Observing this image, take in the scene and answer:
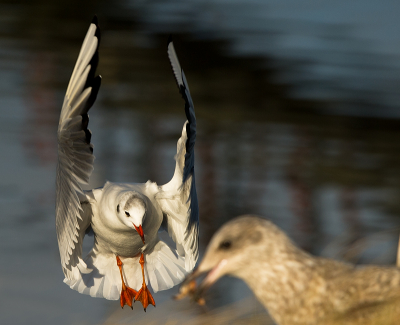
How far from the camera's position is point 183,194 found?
11.8ft

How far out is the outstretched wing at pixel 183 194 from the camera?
3396 mm

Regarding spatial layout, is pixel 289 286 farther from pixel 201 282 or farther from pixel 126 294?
pixel 126 294

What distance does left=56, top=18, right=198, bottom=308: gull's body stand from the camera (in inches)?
128

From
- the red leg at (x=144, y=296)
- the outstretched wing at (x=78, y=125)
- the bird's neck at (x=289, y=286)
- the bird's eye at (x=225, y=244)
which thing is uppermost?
the outstretched wing at (x=78, y=125)

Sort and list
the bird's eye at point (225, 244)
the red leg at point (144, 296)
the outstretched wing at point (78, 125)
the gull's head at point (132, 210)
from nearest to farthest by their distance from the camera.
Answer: the bird's eye at point (225, 244)
the outstretched wing at point (78, 125)
the gull's head at point (132, 210)
the red leg at point (144, 296)

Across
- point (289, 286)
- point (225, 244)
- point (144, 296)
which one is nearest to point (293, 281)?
point (289, 286)

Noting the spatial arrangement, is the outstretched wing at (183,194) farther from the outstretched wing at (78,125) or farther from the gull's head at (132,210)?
the outstretched wing at (78,125)

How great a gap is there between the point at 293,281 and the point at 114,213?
1745 mm

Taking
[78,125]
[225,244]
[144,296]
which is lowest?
[144,296]

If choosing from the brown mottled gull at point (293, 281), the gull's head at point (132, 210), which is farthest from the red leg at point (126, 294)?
the brown mottled gull at point (293, 281)

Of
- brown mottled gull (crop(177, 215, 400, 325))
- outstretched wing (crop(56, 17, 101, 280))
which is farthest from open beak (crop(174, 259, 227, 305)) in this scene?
outstretched wing (crop(56, 17, 101, 280))

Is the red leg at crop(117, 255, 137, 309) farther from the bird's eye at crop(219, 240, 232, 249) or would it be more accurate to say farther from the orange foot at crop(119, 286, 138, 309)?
the bird's eye at crop(219, 240, 232, 249)

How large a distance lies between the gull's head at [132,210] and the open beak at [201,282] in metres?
1.33

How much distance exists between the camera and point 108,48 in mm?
9758
